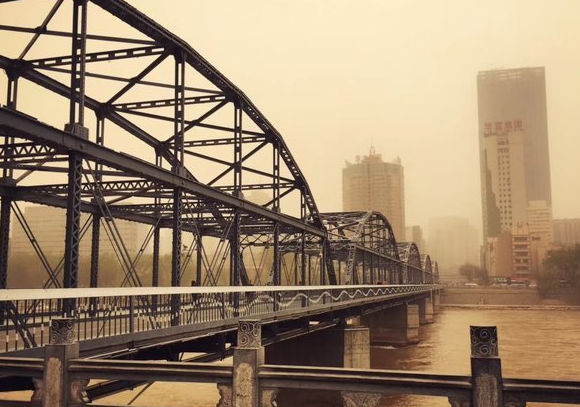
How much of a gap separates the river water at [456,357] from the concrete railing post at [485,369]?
48.8 ft

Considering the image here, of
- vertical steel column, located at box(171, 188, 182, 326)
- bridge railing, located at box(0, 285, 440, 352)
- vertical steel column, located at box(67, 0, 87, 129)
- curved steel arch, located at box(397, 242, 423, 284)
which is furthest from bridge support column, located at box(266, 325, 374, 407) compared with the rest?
curved steel arch, located at box(397, 242, 423, 284)

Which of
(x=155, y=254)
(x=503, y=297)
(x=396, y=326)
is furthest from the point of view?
(x=503, y=297)

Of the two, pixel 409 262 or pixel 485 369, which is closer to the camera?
pixel 485 369

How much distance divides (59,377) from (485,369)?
5.47 meters

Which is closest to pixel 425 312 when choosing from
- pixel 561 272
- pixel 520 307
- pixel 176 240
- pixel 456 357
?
pixel 520 307

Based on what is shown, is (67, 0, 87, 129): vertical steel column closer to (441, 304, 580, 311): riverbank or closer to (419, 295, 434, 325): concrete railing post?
(419, 295, 434, 325): concrete railing post

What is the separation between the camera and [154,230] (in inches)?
1164

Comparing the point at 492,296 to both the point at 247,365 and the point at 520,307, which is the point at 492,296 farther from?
the point at 247,365

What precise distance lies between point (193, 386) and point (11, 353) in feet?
105

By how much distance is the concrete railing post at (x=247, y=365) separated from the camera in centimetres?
698

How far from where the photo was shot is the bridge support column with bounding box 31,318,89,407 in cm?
745

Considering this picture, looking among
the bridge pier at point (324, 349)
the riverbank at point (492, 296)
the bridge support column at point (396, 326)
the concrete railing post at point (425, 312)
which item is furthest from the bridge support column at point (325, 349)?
the riverbank at point (492, 296)

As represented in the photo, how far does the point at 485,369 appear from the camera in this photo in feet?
21.1

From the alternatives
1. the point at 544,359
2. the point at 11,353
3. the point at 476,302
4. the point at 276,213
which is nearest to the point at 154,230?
the point at 276,213
